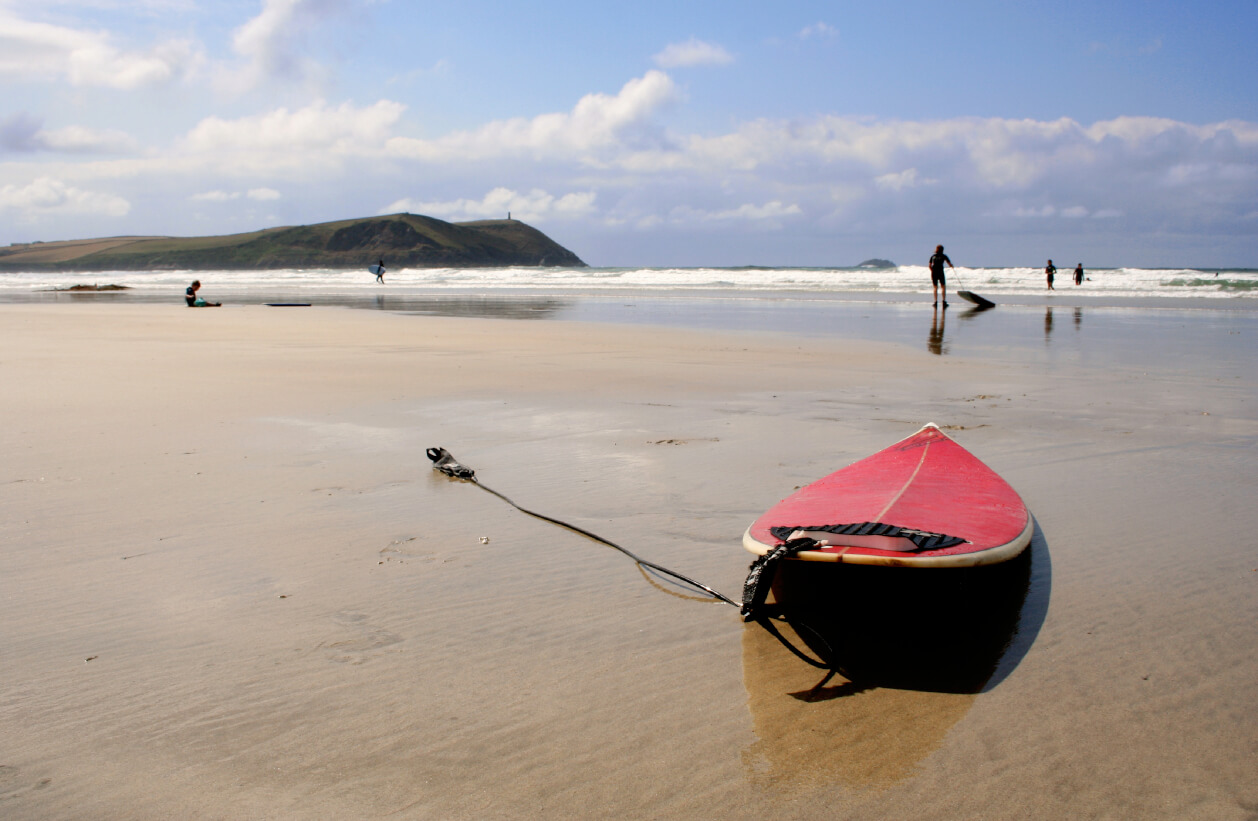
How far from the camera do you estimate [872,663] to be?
7.22ft

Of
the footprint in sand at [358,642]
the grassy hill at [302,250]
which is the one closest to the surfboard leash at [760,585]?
the footprint in sand at [358,642]

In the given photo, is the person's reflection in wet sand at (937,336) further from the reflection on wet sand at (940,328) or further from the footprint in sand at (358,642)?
the footprint in sand at (358,642)

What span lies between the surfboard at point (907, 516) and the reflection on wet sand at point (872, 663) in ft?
0.19

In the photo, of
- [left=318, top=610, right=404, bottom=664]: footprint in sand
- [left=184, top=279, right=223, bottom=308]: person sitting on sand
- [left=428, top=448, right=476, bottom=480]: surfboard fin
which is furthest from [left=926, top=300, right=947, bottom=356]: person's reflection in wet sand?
[left=184, top=279, right=223, bottom=308]: person sitting on sand

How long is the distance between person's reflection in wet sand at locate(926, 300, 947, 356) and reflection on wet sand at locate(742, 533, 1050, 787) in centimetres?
793

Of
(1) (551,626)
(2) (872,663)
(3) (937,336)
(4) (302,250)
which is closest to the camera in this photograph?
(2) (872,663)

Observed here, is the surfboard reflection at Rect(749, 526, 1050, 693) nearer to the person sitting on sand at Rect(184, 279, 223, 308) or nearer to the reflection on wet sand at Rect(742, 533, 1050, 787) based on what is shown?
the reflection on wet sand at Rect(742, 533, 1050, 787)

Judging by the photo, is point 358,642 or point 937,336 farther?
point 937,336

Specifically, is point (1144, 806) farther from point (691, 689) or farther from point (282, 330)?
point (282, 330)

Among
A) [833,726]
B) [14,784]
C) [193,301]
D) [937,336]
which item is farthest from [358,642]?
[193,301]

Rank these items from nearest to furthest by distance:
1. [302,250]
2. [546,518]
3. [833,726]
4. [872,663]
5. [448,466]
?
[833,726]
[872,663]
[546,518]
[448,466]
[302,250]

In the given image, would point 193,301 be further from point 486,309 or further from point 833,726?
point 833,726

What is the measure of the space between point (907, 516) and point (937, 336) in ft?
33.4

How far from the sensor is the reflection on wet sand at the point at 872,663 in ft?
5.94
